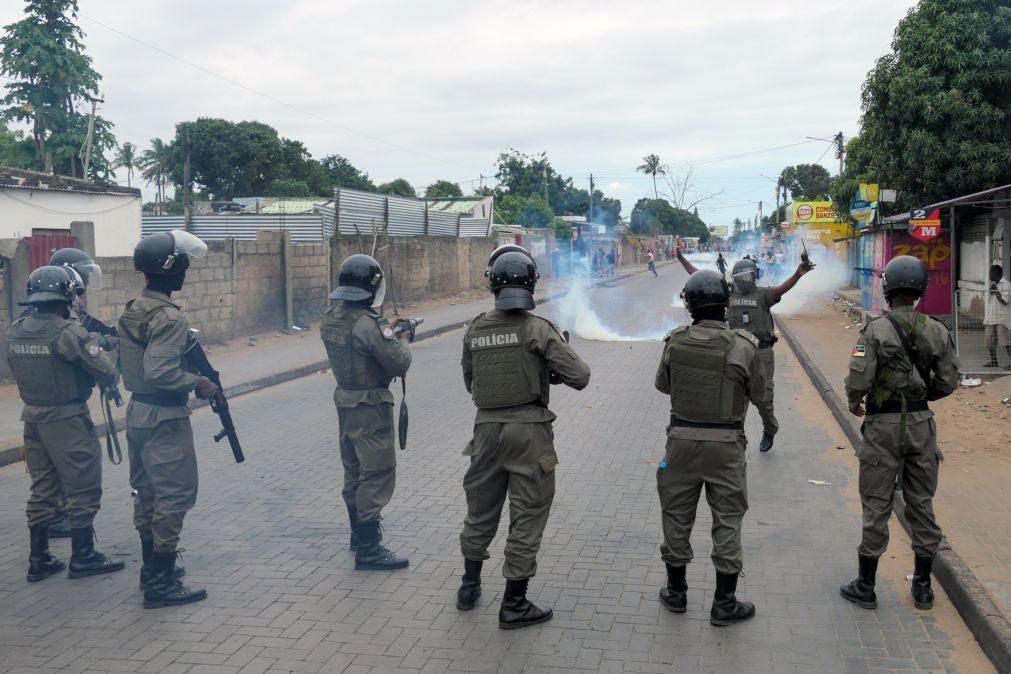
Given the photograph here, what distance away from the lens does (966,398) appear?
10.2 m

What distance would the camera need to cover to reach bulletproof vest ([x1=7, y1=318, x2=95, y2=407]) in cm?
505

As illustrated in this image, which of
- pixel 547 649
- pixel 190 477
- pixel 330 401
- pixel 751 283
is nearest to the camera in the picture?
pixel 547 649

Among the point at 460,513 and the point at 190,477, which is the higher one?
the point at 190,477

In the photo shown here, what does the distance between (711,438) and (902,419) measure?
1016mm

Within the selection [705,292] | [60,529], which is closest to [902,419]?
[705,292]

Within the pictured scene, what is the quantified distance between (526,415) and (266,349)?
12642 millimetres

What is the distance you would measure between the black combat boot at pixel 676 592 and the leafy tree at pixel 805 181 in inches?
2363

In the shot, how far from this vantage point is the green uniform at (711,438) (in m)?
4.32

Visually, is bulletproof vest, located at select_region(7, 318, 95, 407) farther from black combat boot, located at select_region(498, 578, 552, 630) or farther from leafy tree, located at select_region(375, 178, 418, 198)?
leafy tree, located at select_region(375, 178, 418, 198)

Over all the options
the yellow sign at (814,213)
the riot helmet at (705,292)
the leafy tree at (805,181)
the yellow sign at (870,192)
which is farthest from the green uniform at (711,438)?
the leafy tree at (805,181)

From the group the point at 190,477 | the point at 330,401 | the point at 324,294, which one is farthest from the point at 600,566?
the point at 324,294

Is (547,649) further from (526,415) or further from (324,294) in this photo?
(324,294)

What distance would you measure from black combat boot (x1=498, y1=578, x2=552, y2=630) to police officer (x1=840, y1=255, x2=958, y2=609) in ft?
5.52

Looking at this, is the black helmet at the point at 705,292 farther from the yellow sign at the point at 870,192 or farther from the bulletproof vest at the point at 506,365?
the yellow sign at the point at 870,192
